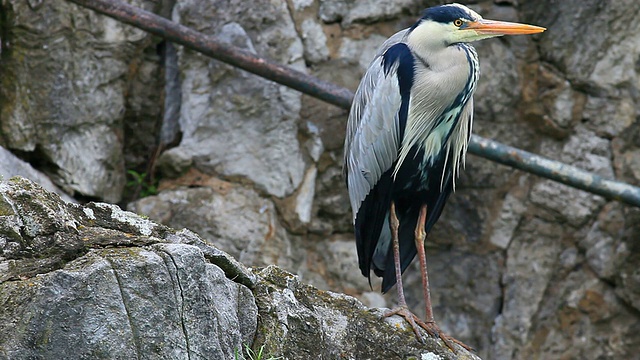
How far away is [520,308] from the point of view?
519cm

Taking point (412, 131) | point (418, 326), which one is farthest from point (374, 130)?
point (418, 326)

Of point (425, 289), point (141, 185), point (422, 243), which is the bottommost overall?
point (141, 185)

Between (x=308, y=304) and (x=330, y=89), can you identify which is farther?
(x=330, y=89)

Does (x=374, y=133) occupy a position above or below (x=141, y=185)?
above

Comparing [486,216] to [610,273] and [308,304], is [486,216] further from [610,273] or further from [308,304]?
[308,304]

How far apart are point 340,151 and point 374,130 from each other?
1.26 meters

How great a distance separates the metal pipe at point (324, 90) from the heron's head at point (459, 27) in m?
0.85

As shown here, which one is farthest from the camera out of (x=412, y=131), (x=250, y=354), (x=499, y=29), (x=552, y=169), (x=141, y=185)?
(x=141, y=185)

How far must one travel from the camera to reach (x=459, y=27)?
3633 mm

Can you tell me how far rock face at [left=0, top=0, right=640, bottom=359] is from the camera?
479 cm

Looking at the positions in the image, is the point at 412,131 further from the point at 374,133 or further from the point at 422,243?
the point at 422,243

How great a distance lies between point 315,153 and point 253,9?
0.86 m

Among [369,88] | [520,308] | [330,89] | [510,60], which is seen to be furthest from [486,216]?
[369,88]

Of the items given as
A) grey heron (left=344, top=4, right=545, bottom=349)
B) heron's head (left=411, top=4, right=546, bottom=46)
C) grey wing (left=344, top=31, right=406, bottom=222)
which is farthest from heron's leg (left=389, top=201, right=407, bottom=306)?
heron's head (left=411, top=4, right=546, bottom=46)
